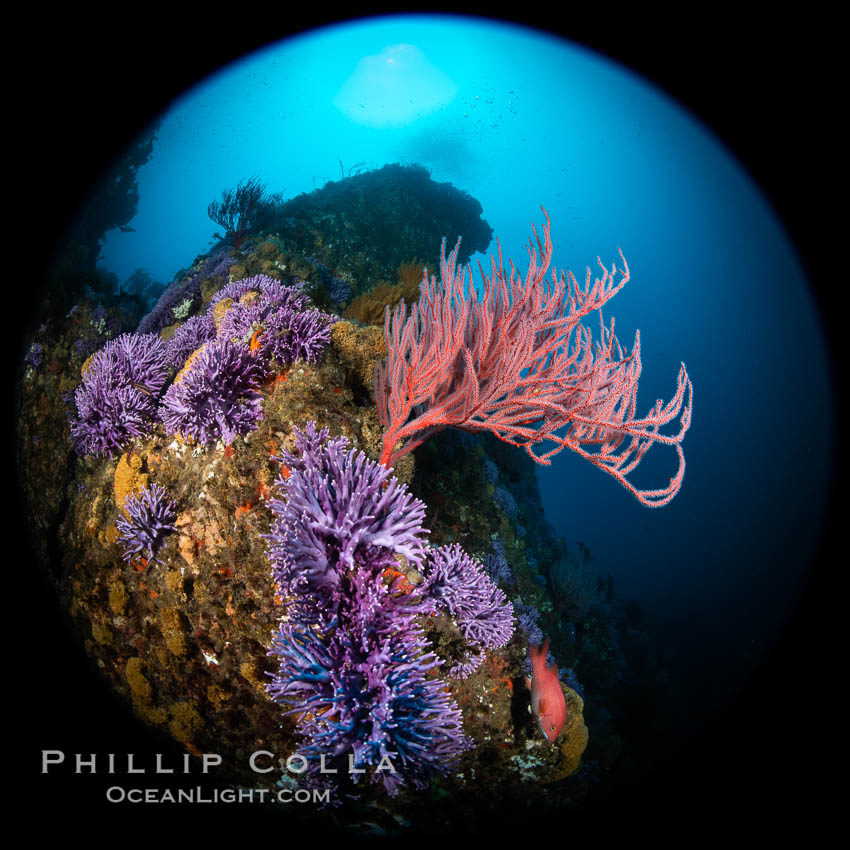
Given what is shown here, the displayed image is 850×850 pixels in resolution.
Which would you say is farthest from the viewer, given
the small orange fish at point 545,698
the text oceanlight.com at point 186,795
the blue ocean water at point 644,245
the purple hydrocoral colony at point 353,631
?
the blue ocean water at point 644,245

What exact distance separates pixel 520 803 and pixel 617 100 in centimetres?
4143

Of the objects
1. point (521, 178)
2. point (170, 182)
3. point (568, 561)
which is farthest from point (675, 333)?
point (170, 182)

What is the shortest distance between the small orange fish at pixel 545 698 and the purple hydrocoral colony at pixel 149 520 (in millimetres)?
A: 3131

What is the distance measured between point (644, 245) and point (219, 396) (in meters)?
57.9

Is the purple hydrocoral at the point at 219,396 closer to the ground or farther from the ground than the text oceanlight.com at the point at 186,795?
farther from the ground

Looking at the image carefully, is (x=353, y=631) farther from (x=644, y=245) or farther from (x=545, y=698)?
(x=644, y=245)

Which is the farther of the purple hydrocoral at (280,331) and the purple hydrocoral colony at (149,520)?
the purple hydrocoral at (280,331)

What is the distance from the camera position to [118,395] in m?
3.17

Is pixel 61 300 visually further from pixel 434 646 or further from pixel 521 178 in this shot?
pixel 521 178

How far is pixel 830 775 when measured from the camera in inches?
246

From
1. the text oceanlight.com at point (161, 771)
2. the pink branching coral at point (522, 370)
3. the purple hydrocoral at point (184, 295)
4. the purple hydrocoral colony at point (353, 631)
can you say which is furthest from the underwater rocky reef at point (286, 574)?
the purple hydrocoral at point (184, 295)

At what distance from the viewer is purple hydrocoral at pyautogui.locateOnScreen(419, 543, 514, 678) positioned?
8.77 ft

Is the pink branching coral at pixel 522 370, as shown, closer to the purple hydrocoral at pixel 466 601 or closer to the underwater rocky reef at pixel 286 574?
the underwater rocky reef at pixel 286 574

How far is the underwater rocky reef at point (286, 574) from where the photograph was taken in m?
2.01
